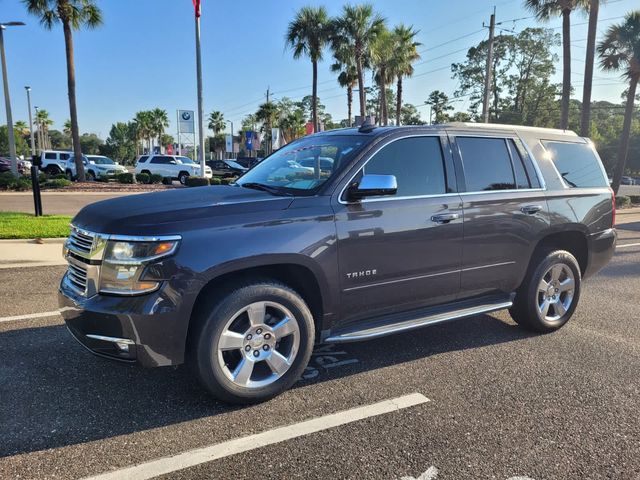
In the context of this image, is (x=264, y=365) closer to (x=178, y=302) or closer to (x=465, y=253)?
(x=178, y=302)

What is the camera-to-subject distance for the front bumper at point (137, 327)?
118 inches

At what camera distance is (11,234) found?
900cm

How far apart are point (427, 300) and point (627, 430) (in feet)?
5.20

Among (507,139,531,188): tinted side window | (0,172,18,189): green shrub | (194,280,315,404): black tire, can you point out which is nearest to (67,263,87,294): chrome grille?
(194,280,315,404): black tire

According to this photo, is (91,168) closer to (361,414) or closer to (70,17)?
(70,17)

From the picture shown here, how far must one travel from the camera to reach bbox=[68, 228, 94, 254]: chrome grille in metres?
3.26

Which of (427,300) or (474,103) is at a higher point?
(474,103)

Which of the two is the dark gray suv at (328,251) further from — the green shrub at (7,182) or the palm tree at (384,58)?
the palm tree at (384,58)

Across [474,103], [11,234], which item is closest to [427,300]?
[11,234]

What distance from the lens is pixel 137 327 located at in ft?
9.84

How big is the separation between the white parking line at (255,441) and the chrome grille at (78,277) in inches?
47.3

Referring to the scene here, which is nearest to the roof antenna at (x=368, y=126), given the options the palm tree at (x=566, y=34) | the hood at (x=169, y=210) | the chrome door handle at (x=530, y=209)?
the hood at (x=169, y=210)

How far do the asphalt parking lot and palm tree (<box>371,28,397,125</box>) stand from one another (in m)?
26.2

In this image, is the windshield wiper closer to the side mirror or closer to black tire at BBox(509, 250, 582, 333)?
the side mirror
